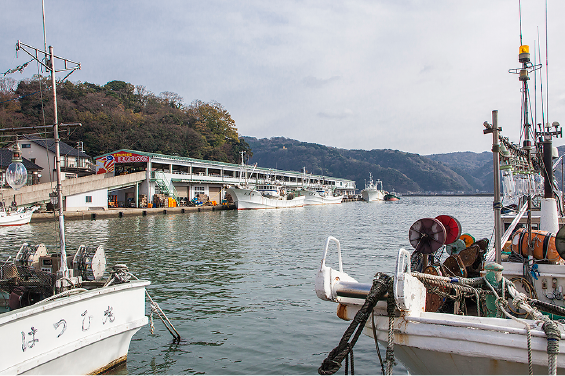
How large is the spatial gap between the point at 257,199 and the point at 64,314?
54.8 m

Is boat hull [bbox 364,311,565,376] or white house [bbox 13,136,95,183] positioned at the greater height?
white house [bbox 13,136,95,183]

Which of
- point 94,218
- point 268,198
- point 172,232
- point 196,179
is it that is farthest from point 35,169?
point 268,198

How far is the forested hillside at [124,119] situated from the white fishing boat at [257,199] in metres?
16.4

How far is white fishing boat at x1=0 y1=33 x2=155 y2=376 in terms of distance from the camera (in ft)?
15.6

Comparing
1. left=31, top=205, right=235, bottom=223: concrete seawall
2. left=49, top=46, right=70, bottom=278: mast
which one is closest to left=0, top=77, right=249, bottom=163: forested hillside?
left=31, top=205, right=235, bottom=223: concrete seawall

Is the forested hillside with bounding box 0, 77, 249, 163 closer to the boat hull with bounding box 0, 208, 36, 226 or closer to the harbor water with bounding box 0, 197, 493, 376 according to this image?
the boat hull with bounding box 0, 208, 36, 226

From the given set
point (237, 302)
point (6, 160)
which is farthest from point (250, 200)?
point (237, 302)

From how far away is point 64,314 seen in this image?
526 centimetres

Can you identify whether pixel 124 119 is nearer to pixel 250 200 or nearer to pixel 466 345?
pixel 250 200

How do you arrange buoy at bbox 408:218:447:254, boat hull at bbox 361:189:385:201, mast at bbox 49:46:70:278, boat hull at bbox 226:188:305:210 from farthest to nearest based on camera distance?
boat hull at bbox 361:189:385:201, boat hull at bbox 226:188:305:210, mast at bbox 49:46:70:278, buoy at bbox 408:218:447:254

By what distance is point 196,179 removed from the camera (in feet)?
189

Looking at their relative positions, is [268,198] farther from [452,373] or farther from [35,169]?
[452,373]

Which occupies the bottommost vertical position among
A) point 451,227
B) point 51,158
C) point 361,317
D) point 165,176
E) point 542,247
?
point 361,317

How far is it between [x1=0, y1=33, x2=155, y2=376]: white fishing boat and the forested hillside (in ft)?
148
